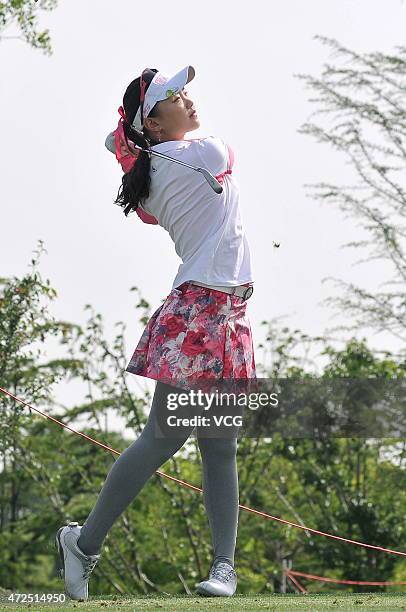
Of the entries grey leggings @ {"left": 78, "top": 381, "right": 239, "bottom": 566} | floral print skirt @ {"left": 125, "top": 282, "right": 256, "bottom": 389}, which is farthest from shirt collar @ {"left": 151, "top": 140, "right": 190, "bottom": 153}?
grey leggings @ {"left": 78, "top": 381, "right": 239, "bottom": 566}

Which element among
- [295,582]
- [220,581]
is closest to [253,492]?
[295,582]

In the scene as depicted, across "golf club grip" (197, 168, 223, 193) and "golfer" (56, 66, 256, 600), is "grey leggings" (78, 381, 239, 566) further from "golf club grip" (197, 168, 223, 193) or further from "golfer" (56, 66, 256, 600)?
"golf club grip" (197, 168, 223, 193)

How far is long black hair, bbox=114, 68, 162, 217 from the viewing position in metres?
3.47

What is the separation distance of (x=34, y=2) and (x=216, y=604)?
4972 mm

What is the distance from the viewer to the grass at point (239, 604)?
3072 millimetres

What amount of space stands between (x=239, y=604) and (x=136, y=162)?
130 centimetres

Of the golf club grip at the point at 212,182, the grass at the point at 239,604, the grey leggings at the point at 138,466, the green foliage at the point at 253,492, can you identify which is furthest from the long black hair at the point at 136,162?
the green foliage at the point at 253,492

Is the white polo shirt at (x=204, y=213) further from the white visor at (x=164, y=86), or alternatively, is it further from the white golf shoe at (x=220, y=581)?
the white golf shoe at (x=220, y=581)

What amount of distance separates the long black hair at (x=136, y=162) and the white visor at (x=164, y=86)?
0.06ft

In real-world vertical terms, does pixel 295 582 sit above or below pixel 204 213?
below

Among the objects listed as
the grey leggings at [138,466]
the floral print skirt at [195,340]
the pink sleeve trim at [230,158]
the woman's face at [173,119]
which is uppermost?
the woman's face at [173,119]

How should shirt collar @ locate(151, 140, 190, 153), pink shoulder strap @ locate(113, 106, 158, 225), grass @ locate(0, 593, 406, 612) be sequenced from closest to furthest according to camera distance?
grass @ locate(0, 593, 406, 612), shirt collar @ locate(151, 140, 190, 153), pink shoulder strap @ locate(113, 106, 158, 225)

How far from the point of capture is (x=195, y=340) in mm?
3363

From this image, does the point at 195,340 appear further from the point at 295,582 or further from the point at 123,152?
the point at 295,582
